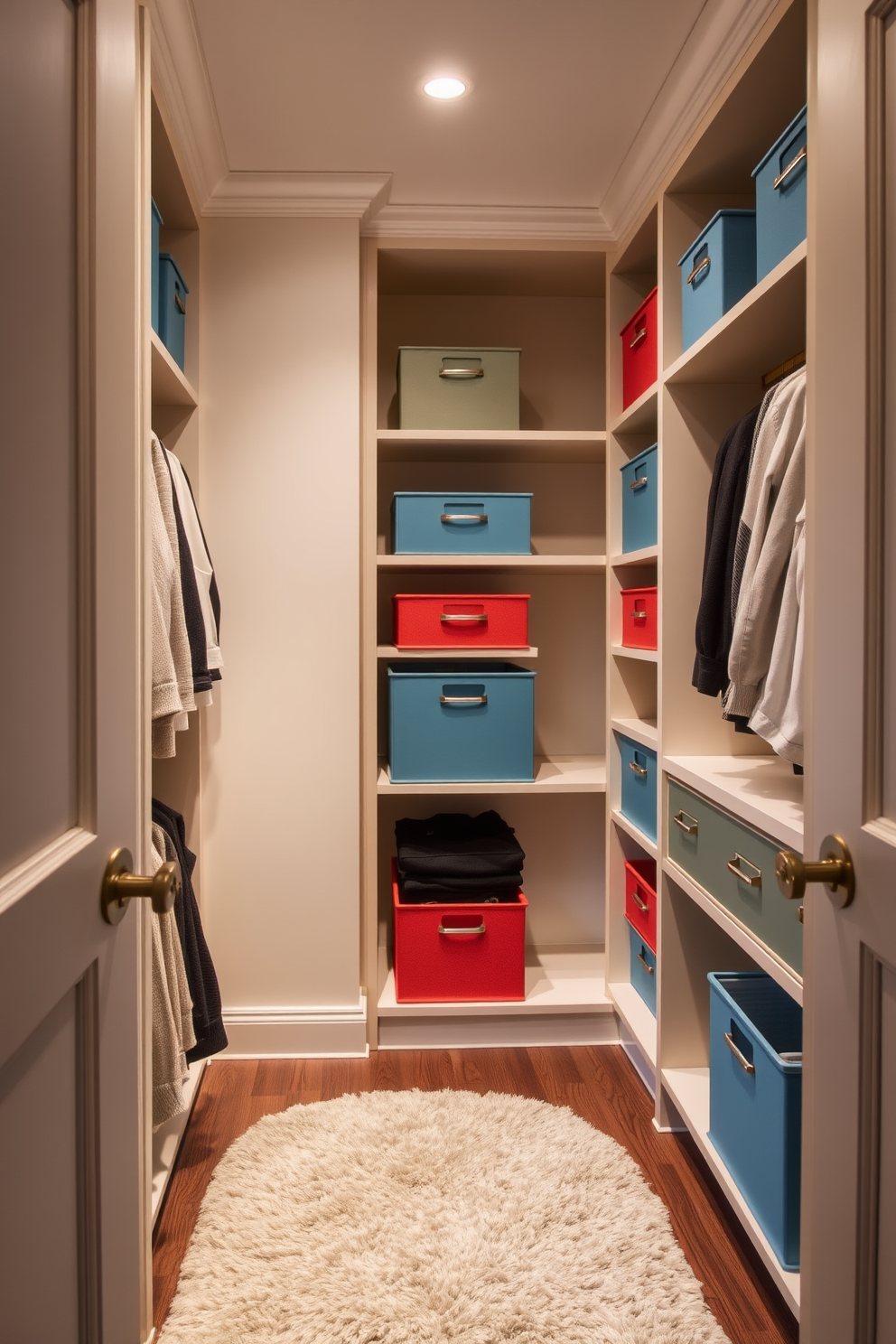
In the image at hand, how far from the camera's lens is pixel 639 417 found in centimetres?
243

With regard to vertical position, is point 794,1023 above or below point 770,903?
below

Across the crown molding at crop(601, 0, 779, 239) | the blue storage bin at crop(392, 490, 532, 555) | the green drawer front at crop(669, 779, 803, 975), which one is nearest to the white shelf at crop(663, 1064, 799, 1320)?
the green drawer front at crop(669, 779, 803, 975)

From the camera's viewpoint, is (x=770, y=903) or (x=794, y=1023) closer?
(x=770, y=903)

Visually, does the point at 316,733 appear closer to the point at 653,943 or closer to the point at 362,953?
the point at 362,953

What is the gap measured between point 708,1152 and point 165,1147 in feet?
3.70

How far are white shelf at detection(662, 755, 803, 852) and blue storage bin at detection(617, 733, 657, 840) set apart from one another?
0.21 meters

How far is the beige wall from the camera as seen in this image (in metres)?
2.41

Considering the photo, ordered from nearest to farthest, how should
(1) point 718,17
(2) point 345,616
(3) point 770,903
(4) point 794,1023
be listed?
(3) point 770,903
(1) point 718,17
(4) point 794,1023
(2) point 345,616

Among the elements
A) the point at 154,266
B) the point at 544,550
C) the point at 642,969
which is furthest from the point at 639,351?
the point at 642,969

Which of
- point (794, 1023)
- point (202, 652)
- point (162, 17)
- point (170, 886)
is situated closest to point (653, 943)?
point (794, 1023)

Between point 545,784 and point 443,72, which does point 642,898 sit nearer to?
point 545,784

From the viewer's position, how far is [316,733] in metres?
2.45

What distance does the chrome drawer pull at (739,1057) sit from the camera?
1573 mm

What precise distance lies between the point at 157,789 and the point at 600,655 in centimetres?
147
